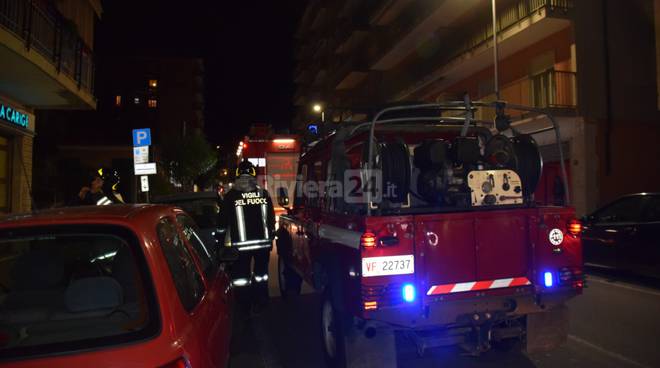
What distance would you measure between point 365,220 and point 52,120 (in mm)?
33959

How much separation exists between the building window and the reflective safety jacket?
882 cm

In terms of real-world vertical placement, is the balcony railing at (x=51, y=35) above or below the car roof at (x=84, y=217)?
above

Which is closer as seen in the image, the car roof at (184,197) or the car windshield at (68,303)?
the car windshield at (68,303)

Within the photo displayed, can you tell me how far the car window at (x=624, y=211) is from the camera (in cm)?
793

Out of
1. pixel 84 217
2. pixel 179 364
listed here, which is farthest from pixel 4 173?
pixel 179 364

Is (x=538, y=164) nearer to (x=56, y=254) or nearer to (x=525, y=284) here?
(x=525, y=284)

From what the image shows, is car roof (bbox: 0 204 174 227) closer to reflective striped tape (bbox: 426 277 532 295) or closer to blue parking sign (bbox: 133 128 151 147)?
reflective striped tape (bbox: 426 277 532 295)

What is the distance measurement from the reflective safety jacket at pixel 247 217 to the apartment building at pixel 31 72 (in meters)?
4.94

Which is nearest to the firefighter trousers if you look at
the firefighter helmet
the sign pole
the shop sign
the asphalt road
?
the asphalt road

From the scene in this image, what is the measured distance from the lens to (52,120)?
31.7 metres

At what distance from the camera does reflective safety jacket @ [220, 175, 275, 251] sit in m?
6.20

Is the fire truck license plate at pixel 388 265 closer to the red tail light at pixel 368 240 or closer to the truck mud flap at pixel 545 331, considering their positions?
the red tail light at pixel 368 240

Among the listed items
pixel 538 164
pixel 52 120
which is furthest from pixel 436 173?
pixel 52 120

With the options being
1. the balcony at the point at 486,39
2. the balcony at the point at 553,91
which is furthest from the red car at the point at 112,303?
the balcony at the point at 486,39
